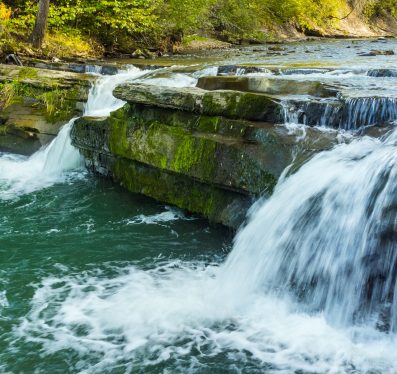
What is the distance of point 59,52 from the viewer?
1589cm

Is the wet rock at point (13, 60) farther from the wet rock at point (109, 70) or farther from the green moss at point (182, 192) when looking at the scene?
the green moss at point (182, 192)

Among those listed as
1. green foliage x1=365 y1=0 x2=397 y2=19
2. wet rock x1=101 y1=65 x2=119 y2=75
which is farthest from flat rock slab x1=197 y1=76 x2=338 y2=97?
green foliage x1=365 y1=0 x2=397 y2=19

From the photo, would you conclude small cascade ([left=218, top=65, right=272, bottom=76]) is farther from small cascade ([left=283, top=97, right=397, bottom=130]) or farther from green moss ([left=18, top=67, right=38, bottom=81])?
small cascade ([left=283, top=97, right=397, bottom=130])

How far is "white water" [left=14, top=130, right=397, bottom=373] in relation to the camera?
408 cm

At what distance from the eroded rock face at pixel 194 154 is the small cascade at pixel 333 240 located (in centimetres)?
37

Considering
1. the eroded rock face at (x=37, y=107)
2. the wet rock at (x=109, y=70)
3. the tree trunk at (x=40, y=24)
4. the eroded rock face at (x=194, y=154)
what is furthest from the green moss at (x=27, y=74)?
the tree trunk at (x=40, y=24)

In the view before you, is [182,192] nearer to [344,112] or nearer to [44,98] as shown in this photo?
[344,112]

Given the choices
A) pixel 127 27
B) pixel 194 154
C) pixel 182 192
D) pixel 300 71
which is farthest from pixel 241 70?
pixel 127 27

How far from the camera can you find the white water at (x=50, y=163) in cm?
869

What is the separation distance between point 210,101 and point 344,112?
1.78 metres

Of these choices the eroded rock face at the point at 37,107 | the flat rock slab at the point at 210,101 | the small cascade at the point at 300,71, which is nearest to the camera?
the flat rock slab at the point at 210,101

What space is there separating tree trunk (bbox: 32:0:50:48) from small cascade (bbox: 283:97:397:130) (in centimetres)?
1140

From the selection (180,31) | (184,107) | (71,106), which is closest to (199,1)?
(180,31)

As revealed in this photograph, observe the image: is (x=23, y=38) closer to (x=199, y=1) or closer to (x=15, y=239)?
(x=199, y=1)
